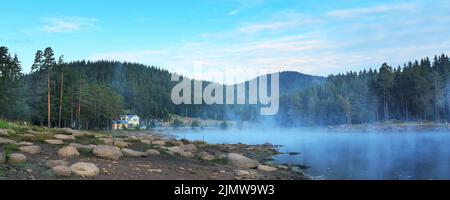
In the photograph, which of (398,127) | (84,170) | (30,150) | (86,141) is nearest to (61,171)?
(84,170)

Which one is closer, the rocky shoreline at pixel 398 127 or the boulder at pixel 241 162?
the boulder at pixel 241 162

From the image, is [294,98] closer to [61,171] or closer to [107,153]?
[107,153]

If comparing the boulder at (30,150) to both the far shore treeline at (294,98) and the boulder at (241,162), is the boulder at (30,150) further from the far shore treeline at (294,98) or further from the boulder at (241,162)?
the far shore treeline at (294,98)

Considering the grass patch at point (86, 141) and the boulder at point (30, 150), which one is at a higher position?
the boulder at point (30, 150)

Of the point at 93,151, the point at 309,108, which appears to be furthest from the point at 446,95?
→ the point at 93,151

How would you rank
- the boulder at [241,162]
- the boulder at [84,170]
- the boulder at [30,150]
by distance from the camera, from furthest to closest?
the boulder at [241,162] → the boulder at [30,150] → the boulder at [84,170]

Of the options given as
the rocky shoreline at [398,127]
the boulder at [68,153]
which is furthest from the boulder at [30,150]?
the rocky shoreline at [398,127]

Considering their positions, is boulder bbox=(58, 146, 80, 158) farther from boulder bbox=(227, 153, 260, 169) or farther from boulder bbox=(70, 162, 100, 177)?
boulder bbox=(227, 153, 260, 169)

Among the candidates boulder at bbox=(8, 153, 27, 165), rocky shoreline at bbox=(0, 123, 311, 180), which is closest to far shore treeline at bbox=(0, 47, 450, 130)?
rocky shoreline at bbox=(0, 123, 311, 180)

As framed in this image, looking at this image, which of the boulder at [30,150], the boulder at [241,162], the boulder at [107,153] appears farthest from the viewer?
the boulder at [241,162]

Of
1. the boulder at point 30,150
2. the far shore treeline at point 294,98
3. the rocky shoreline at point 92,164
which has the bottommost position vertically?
the rocky shoreline at point 92,164

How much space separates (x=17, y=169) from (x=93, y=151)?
594cm
